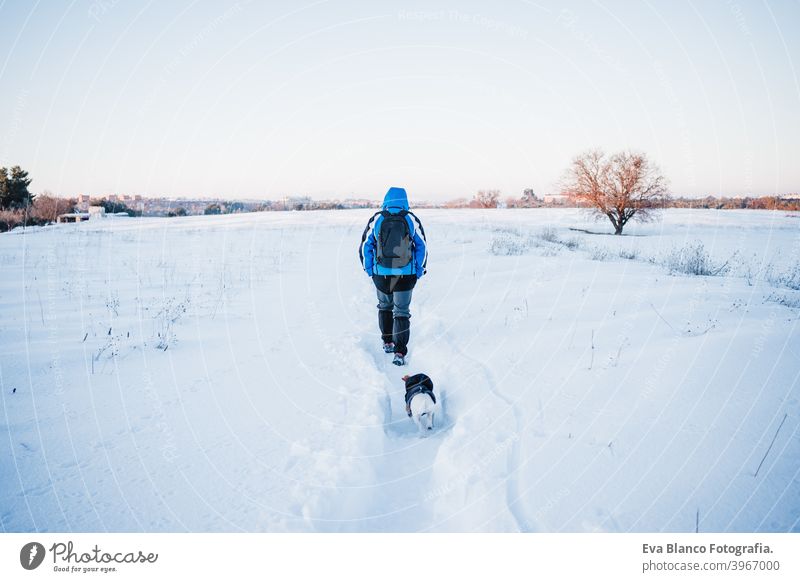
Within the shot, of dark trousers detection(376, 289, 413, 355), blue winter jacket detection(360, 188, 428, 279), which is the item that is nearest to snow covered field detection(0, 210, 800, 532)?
dark trousers detection(376, 289, 413, 355)

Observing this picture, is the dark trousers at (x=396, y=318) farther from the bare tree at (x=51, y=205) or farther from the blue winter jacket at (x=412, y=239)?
the bare tree at (x=51, y=205)

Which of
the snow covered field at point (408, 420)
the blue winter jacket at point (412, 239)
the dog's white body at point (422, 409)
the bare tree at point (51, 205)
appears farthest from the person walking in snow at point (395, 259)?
the bare tree at point (51, 205)

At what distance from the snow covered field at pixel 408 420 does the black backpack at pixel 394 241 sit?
4.84 ft

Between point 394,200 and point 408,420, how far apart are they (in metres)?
3.22

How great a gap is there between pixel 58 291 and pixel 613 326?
10.2 meters

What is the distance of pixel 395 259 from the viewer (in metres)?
5.30

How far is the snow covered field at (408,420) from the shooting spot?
2.30 m

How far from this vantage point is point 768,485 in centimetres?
217

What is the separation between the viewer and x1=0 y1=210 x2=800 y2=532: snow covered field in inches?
90.7

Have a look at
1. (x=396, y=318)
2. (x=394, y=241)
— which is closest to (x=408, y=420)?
(x=396, y=318)

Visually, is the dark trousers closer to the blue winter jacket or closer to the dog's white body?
the blue winter jacket

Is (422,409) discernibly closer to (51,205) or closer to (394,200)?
(394,200)

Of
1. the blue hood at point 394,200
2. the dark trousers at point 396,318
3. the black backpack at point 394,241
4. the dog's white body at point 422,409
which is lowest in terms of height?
the dog's white body at point 422,409
